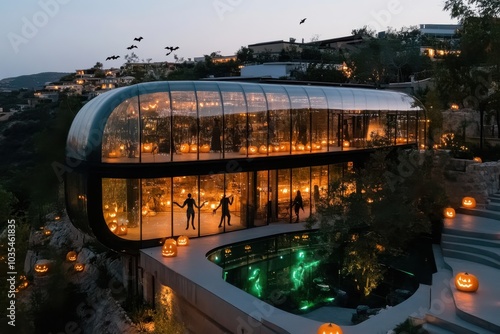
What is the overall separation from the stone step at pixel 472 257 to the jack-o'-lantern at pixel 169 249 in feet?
28.0

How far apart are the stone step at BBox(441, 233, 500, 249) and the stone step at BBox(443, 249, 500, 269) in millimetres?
580

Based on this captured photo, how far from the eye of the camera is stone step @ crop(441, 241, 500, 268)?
1281cm

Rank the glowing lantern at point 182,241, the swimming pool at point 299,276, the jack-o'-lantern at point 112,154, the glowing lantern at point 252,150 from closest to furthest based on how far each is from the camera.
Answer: the swimming pool at point 299,276, the jack-o'-lantern at point 112,154, the glowing lantern at point 182,241, the glowing lantern at point 252,150

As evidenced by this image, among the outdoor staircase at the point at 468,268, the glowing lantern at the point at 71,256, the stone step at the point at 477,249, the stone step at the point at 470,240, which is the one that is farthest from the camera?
the glowing lantern at the point at 71,256

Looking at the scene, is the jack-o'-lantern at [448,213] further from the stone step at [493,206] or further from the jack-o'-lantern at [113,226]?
the jack-o'-lantern at [113,226]

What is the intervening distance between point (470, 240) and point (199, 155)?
9.40m

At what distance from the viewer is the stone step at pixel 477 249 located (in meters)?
12.8

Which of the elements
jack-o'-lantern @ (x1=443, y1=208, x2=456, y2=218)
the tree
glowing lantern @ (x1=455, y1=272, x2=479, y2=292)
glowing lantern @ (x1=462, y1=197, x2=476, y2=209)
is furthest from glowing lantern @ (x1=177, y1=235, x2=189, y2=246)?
glowing lantern @ (x1=462, y1=197, x2=476, y2=209)

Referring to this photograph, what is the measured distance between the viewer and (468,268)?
12.4 meters

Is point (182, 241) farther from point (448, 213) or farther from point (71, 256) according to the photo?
point (448, 213)

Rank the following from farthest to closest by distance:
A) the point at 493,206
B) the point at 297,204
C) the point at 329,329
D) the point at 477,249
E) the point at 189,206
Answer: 1. the point at 297,204
2. the point at 493,206
3. the point at 189,206
4. the point at 477,249
5. the point at 329,329

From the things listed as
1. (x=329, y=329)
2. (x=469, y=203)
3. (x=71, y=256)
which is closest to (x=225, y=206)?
(x=329, y=329)

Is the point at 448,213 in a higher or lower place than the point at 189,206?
lower

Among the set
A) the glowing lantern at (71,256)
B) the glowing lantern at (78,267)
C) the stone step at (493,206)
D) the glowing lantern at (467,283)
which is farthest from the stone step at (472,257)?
the glowing lantern at (71,256)
